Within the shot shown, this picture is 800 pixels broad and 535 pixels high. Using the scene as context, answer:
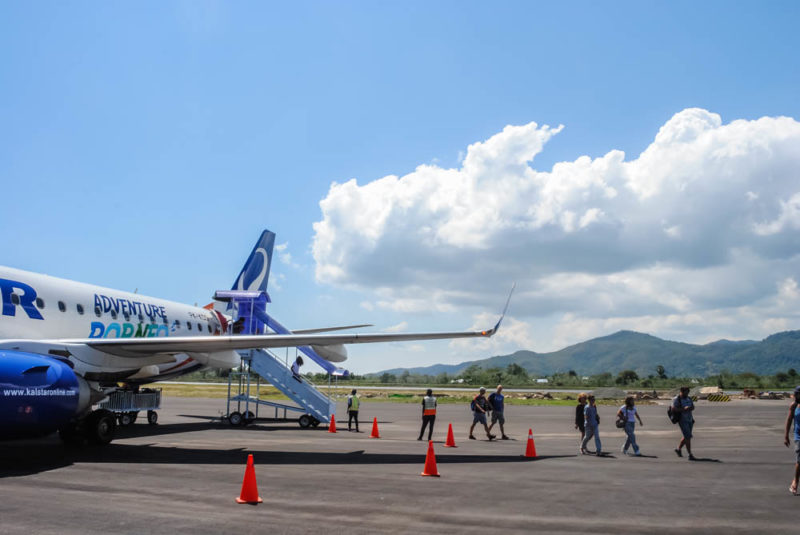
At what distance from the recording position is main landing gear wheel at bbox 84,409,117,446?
57.1 feet

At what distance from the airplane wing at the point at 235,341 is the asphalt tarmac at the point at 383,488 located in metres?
2.82

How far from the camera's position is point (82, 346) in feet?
55.3

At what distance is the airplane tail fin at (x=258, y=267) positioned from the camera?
115 feet

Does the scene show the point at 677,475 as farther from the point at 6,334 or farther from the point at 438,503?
the point at 6,334

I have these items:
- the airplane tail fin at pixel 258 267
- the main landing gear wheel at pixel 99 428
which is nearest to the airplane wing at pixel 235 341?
the main landing gear wheel at pixel 99 428

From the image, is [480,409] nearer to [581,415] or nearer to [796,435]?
[581,415]

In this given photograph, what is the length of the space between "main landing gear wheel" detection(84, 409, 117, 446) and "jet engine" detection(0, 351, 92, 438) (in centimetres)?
280

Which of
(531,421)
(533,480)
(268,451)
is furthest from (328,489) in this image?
(531,421)

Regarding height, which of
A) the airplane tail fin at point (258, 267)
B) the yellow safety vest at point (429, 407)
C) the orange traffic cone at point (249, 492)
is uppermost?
the airplane tail fin at point (258, 267)

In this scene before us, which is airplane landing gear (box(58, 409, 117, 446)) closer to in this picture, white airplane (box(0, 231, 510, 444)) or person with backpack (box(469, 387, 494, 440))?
white airplane (box(0, 231, 510, 444))

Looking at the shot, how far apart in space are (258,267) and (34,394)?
74.0 feet

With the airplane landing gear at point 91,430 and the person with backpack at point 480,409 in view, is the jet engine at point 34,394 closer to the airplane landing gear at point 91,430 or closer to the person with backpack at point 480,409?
the airplane landing gear at point 91,430

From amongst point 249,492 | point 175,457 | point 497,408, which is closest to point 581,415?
point 497,408

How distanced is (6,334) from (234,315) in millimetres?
12951
